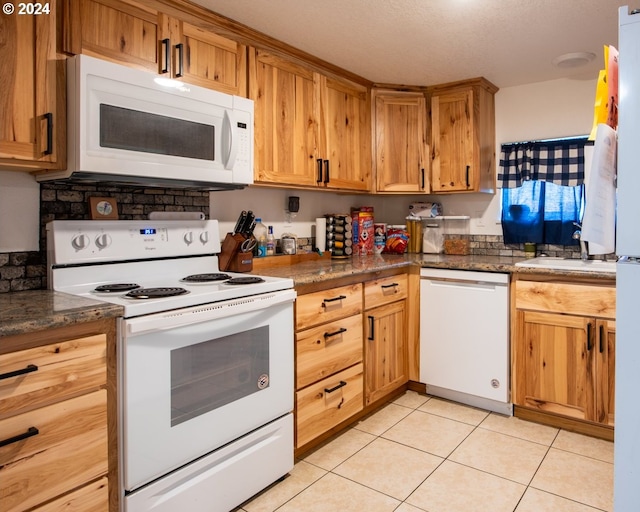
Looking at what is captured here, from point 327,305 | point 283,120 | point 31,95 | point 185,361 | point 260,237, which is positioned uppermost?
point 283,120

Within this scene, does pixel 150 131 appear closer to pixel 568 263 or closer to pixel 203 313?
pixel 203 313

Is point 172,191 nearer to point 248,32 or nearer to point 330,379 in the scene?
point 248,32

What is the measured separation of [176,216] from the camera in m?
2.26

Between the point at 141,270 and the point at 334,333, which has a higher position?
the point at 141,270

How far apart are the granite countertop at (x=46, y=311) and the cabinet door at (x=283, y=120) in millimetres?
1199

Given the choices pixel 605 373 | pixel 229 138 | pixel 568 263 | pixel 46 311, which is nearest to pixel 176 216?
pixel 229 138

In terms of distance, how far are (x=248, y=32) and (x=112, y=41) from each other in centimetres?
77

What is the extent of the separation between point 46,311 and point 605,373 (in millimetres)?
2560

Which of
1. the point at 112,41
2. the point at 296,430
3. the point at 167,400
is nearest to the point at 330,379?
the point at 296,430

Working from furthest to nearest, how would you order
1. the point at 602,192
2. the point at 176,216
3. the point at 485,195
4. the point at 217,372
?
Answer: the point at 485,195
the point at 176,216
the point at 217,372
the point at 602,192

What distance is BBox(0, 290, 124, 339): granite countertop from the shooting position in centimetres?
125

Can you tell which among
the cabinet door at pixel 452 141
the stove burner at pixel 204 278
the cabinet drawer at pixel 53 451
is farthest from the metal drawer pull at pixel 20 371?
the cabinet door at pixel 452 141

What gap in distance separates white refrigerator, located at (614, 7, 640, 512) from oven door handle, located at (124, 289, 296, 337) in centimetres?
124

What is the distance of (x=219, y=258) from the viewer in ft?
7.93
